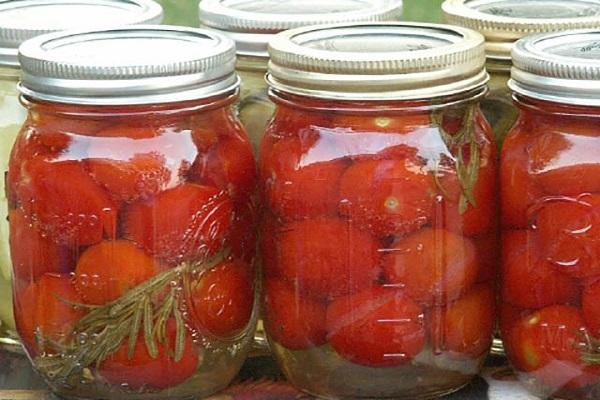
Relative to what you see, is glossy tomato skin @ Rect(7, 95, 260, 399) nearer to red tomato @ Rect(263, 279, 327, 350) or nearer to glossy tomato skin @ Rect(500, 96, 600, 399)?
red tomato @ Rect(263, 279, 327, 350)

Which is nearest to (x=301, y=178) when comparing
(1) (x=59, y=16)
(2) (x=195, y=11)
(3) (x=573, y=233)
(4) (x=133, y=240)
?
(4) (x=133, y=240)

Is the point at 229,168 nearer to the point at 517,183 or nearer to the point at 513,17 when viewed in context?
the point at 517,183

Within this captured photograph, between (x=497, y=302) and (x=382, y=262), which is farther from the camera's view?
(x=497, y=302)

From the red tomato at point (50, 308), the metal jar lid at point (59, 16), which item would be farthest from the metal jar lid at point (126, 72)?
the red tomato at point (50, 308)

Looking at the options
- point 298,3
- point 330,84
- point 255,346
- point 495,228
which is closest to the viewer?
point 330,84

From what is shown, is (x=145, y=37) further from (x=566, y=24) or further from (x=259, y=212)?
(x=566, y=24)

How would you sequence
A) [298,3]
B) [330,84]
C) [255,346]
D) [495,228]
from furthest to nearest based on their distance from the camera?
[298,3]
[255,346]
[495,228]
[330,84]

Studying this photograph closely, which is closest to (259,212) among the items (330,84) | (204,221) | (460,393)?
(204,221)
